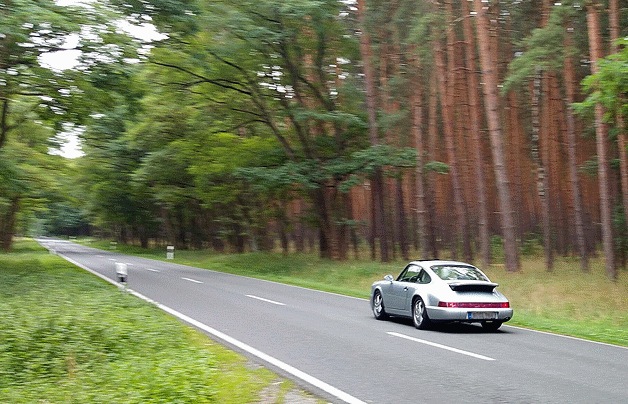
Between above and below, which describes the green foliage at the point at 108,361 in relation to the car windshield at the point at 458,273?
below

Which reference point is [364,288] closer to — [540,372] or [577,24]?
[577,24]

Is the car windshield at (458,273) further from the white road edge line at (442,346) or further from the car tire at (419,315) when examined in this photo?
the white road edge line at (442,346)

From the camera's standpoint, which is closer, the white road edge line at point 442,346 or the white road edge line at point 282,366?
the white road edge line at point 282,366

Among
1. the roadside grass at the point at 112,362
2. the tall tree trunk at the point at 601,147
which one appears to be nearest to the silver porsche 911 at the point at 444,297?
the roadside grass at the point at 112,362

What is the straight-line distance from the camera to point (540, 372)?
944 cm

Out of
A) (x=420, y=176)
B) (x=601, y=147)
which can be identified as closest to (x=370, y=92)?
(x=420, y=176)

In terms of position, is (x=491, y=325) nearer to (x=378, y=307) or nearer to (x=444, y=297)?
(x=444, y=297)

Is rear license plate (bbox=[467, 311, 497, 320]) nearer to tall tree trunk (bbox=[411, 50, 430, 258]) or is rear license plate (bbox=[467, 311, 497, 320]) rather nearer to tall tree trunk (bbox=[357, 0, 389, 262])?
tall tree trunk (bbox=[411, 50, 430, 258])

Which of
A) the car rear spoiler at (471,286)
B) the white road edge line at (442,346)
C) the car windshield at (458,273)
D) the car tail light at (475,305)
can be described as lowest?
the white road edge line at (442,346)

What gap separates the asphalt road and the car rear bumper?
32cm

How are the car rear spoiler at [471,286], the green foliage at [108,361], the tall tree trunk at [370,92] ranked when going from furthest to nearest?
the tall tree trunk at [370,92]
the car rear spoiler at [471,286]
the green foliage at [108,361]

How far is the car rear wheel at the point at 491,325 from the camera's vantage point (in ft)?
47.2

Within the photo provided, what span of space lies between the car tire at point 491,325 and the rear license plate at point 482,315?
50 cm

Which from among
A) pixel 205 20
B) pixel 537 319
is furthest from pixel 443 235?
pixel 537 319
